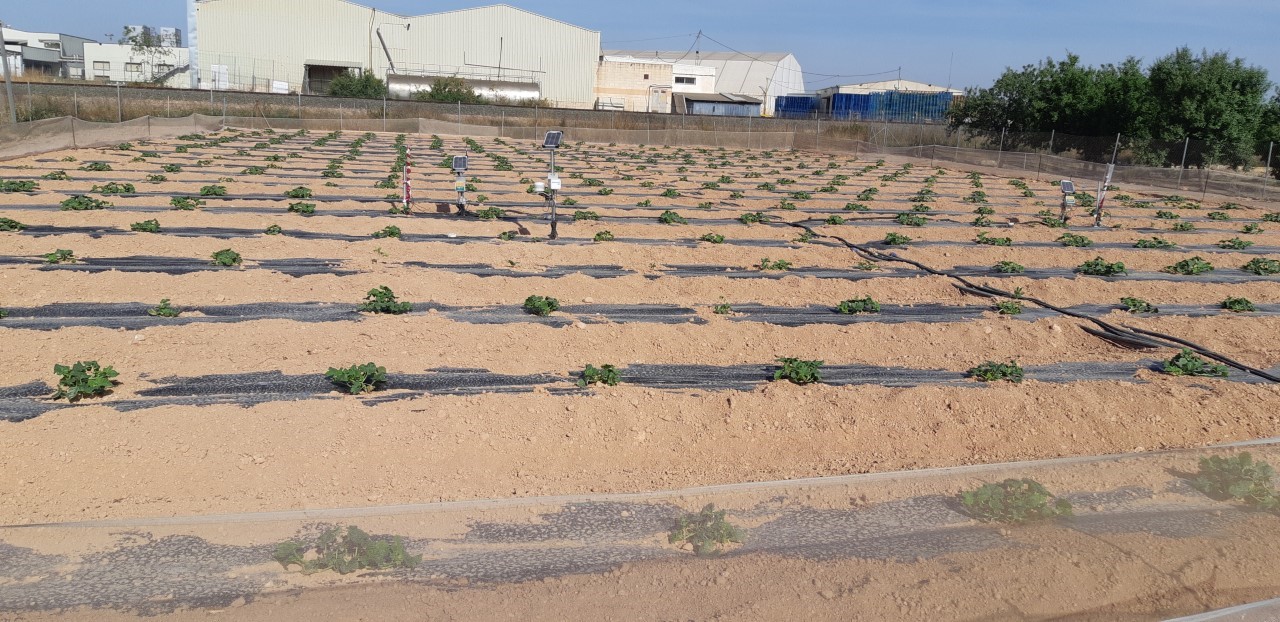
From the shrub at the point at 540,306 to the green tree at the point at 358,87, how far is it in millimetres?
46882

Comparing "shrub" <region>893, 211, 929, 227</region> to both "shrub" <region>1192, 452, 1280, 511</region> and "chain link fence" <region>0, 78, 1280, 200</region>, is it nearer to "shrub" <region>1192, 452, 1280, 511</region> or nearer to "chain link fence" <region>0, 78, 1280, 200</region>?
"shrub" <region>1192, 452, 1280, 511</region>

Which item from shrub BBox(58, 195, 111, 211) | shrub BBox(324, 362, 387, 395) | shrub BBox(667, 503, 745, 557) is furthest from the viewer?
shrub BBox(58, 195, 111, 211)

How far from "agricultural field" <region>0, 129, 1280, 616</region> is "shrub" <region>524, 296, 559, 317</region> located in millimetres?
35

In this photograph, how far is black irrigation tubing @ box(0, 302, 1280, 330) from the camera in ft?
30.9

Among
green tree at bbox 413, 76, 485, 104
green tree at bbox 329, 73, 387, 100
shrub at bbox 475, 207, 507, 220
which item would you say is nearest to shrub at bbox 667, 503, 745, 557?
shrub at bbox 475, 207, 507, 220

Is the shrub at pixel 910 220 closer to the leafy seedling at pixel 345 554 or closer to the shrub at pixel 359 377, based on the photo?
the shrub at pixel 359 377

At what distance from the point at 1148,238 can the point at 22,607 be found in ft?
65.9

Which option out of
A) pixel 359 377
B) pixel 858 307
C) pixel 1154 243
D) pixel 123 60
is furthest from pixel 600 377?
pixel 123 60

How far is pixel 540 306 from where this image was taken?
1027 cm

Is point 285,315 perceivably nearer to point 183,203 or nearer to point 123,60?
point 183,203

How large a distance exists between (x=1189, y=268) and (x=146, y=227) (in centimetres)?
1700

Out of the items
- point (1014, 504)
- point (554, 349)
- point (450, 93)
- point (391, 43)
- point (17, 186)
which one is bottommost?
point (1014, 504)

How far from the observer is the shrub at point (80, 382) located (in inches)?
280

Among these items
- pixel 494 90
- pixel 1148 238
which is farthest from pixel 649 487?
pixel 494 90
